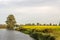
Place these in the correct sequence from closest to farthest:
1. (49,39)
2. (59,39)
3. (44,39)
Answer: (59,39), (49,39), (44,39)

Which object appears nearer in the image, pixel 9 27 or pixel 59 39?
pixel 59 39

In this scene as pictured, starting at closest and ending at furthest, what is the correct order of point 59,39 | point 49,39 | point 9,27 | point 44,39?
point 59,39
point 49,39
point 44,39
point 9,27

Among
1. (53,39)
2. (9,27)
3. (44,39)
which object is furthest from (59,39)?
(9,27)

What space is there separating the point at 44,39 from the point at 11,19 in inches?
3452

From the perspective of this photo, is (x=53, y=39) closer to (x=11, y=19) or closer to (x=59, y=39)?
(x=59, y=39)

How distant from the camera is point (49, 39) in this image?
27328 millimetres

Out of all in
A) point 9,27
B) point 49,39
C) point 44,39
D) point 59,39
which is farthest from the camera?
point 9,27

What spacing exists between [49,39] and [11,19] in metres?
91.2

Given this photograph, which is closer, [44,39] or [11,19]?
[44,39]

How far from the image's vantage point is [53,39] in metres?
25.9

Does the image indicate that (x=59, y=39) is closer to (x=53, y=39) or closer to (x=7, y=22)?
(x=53, y=39)

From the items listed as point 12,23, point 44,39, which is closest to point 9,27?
point 12,23

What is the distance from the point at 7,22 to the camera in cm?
11825

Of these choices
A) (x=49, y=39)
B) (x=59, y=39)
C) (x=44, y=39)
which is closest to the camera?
(x=59, y=39)
